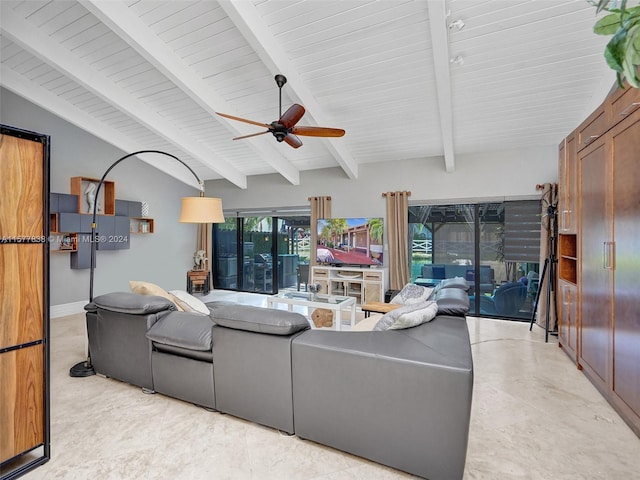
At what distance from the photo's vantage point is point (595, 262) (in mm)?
2531

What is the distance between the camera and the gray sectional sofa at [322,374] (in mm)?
1470

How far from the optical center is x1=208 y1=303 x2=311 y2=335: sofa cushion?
1.82m

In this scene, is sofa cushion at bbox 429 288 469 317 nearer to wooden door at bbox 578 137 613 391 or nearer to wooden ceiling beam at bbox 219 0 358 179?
wooden door at bbox 578 137 613 391

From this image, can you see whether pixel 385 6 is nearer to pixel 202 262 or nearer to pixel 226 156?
pixel 226 156

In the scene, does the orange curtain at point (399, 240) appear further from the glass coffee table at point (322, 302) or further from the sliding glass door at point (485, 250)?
the glass coffee table at point (322, 302)

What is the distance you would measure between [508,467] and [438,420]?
25.1 inches

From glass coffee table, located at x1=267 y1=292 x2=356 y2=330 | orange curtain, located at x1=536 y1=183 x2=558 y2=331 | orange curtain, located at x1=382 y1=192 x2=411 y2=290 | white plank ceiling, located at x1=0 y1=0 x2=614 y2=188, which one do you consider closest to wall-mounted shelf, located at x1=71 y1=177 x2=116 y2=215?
white plank ceiling, located at x1=0 y1=0 x2=614 y2=188

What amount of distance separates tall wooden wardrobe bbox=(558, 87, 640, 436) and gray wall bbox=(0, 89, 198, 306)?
639 centimetres

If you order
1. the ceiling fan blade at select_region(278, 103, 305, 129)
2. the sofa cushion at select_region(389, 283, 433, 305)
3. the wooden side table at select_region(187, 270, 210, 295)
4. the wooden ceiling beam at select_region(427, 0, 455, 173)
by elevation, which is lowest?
the wooden side table at select_region(187, 270, 210, 295)

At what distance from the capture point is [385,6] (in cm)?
262

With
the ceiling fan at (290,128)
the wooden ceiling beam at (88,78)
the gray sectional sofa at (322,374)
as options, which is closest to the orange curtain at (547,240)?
the gray sectional sofa at (322,374)

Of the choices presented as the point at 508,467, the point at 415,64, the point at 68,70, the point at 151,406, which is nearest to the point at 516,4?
the point at 415,64

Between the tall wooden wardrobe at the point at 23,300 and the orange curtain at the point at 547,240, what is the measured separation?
4.82 meters

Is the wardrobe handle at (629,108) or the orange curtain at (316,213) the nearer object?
the wardrobe handle at (629,108)
